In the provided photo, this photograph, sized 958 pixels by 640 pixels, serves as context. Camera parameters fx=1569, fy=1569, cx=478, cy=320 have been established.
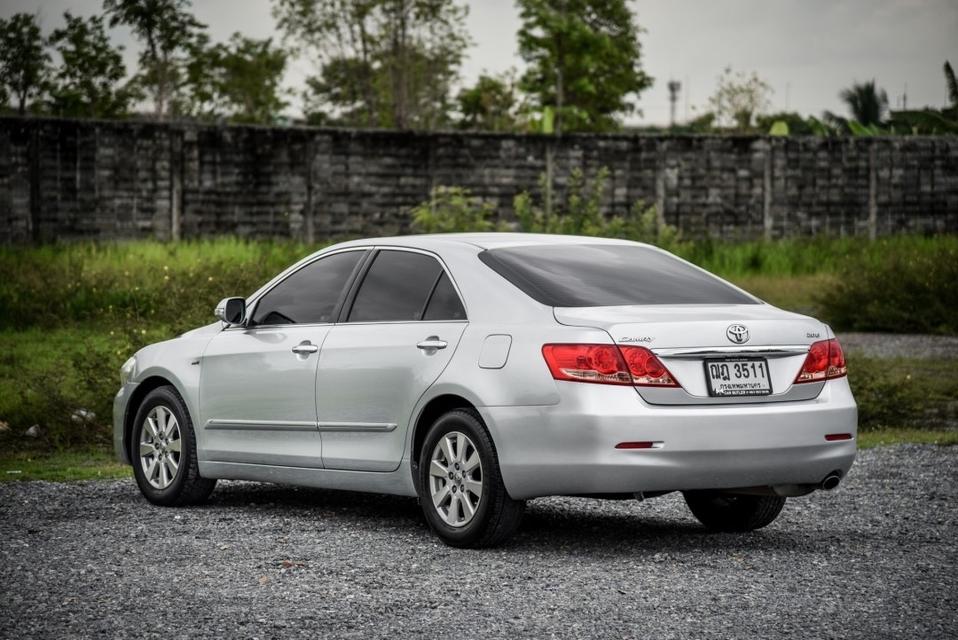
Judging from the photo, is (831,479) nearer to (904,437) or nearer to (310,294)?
(310,294)

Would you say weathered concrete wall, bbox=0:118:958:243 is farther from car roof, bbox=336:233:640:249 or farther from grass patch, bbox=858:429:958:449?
car roof, bbox=336:233:640:249

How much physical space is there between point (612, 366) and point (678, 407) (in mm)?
382

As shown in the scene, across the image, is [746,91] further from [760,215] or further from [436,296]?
[436,296]

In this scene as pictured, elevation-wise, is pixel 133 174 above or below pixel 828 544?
above

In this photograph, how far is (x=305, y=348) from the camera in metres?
9.09

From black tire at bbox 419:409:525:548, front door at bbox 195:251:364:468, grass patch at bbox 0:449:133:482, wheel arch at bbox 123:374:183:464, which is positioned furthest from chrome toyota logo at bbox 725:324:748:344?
grass patch at bbox 0:449:133:482

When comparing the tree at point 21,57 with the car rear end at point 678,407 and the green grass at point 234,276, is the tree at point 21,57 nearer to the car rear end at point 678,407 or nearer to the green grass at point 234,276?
the green grass at point 234,276

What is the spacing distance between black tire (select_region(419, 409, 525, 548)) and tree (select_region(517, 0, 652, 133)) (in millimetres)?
42372

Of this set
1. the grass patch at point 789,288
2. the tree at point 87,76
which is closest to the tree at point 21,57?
the tree at point 87,76

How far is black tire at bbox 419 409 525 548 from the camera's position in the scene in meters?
7.79

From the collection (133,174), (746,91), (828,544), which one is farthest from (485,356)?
(746,91)

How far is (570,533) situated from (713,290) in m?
1.57

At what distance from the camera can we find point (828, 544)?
27.5 feet

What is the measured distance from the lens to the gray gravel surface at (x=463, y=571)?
630 centimetres
